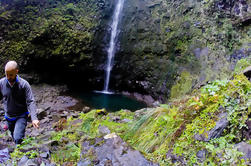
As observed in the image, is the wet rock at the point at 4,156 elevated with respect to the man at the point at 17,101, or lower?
→ lower

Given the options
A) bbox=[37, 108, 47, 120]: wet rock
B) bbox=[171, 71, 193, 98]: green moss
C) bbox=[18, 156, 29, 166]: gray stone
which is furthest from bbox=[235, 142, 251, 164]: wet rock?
bbox=[37, 108, 47, 120]: wet rock

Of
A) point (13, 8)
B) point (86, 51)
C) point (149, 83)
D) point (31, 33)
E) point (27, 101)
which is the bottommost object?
point (149, 83)

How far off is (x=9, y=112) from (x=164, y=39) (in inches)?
342

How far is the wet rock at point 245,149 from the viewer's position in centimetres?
158

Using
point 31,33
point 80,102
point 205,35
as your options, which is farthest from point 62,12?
point 205,35

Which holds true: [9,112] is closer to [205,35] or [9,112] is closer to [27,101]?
[27,101]

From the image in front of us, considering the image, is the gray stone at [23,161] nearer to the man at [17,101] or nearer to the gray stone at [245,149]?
the man at [17,101]

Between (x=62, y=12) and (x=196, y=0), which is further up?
(x=196, y=0)

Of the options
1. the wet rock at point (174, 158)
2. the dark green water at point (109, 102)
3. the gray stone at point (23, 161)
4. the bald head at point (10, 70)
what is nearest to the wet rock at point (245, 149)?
the wet rock at point (174, 158)

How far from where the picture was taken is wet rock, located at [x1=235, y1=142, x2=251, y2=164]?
1577mm

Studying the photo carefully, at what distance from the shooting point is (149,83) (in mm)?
10852

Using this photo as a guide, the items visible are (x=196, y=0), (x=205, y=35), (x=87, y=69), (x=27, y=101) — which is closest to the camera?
(x=27, y=101)

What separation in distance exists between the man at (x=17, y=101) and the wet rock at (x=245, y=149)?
2.51 metres

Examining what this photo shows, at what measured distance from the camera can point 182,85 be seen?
863cm
